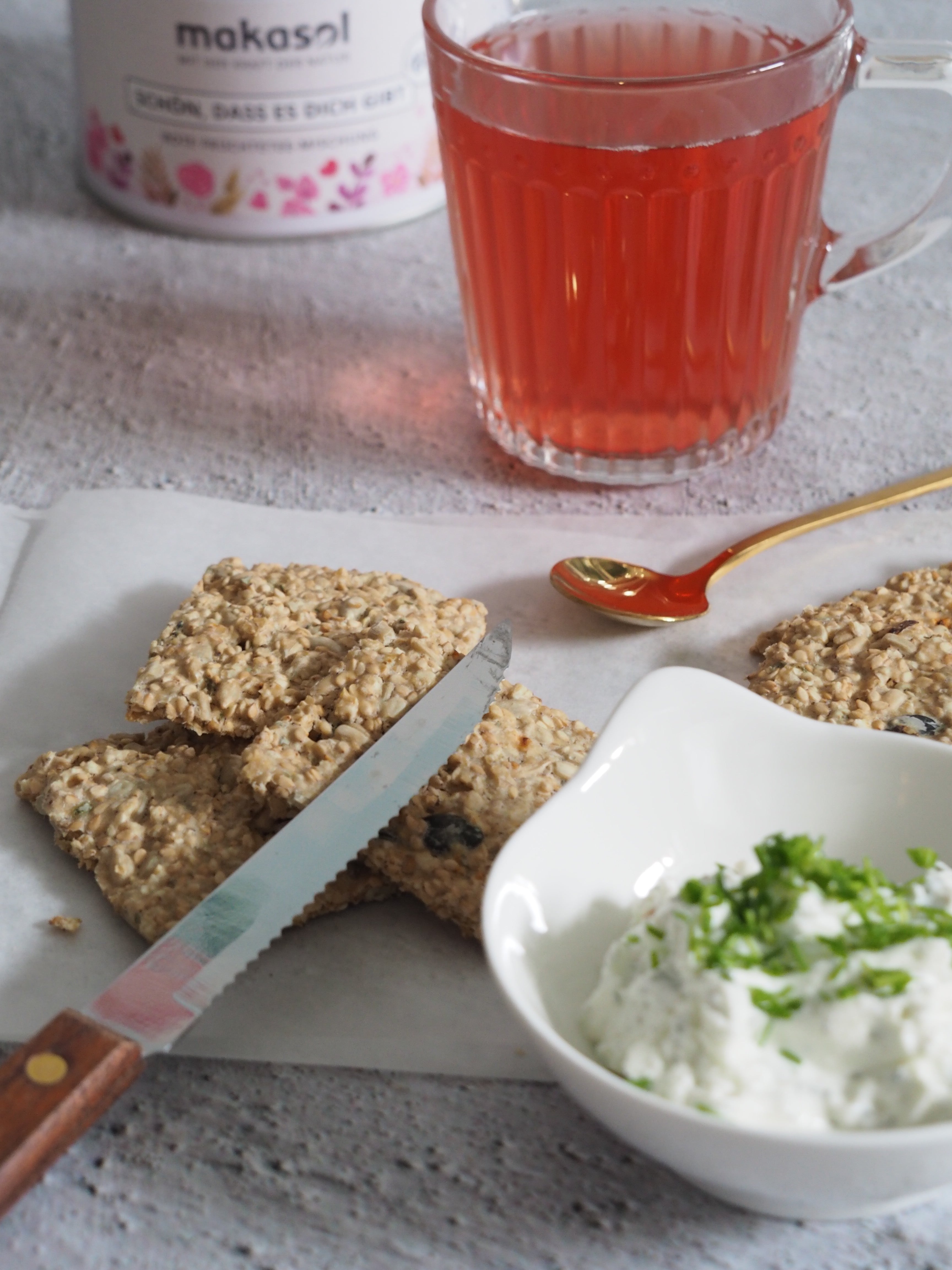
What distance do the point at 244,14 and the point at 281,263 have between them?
38 centimetres

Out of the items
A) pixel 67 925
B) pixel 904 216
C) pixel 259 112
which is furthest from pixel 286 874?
pixel 259 112

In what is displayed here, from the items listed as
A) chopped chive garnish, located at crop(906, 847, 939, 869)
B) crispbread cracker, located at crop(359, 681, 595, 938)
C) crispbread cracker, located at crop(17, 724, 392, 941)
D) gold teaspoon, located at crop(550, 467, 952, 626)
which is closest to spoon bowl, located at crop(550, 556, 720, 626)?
gold teaspoon, located at crop(550, 467, 952, 626)

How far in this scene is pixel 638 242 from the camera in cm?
128

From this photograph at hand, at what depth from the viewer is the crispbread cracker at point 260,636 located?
1085 millimetres

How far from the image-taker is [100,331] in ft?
6.07

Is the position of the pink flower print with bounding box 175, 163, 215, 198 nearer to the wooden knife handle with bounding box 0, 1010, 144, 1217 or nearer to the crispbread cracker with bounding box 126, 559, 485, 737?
the crispbread cracker with bounding box 126, 559, 485, 737

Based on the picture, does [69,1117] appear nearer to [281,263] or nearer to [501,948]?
[501,948]

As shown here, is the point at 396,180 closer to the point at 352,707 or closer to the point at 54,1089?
the point at 352,707

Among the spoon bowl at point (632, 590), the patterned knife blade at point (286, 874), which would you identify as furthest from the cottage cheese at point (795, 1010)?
the spoon bowl at point (632, 590)

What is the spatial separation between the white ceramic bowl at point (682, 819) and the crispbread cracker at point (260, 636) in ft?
0.89

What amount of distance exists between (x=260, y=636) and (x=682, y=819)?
16.2 inches

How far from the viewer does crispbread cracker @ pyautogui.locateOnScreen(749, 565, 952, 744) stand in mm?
1101

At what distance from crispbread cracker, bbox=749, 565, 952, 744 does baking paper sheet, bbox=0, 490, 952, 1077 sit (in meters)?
0.07

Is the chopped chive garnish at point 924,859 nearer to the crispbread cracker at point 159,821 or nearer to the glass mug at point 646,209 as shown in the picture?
the crispbread cracker at point 159,821
